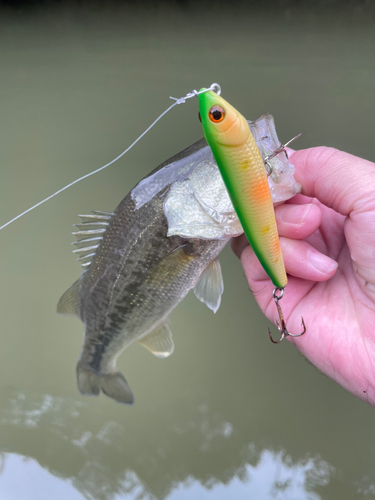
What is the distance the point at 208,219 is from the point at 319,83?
1.20m

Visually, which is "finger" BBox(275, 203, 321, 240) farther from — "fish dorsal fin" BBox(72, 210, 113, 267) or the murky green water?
the murky green water

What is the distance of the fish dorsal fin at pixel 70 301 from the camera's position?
0.99 m

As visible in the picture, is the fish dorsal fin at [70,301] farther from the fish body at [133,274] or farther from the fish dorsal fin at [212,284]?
the fish dorsal fin at [212,284]

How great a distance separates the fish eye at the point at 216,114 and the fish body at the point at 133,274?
1.32 ft

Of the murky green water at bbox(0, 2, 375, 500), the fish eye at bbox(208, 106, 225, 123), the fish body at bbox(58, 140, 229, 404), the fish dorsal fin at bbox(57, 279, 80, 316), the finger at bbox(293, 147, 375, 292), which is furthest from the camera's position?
the murky green water at bbox(0, 2, 375, 500)

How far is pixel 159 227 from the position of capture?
2.65 ft

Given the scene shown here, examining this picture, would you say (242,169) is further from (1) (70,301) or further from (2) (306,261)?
Result: (1) (70,301)

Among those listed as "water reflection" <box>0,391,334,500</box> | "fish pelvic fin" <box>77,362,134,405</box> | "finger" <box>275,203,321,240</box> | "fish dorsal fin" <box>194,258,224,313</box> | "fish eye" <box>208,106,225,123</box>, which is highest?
"fish eye" <box>208,106,225,123</box>

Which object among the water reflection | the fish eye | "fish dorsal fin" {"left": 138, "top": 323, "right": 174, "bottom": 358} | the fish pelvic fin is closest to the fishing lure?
the fish eye

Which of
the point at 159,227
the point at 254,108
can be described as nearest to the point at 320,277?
the point at 159,227

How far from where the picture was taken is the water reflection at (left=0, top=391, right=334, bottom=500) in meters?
1.59

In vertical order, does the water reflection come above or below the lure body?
below

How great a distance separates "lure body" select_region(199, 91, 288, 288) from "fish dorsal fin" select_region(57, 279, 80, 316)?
2.18 feet

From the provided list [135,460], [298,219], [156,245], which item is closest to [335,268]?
[298,219]
